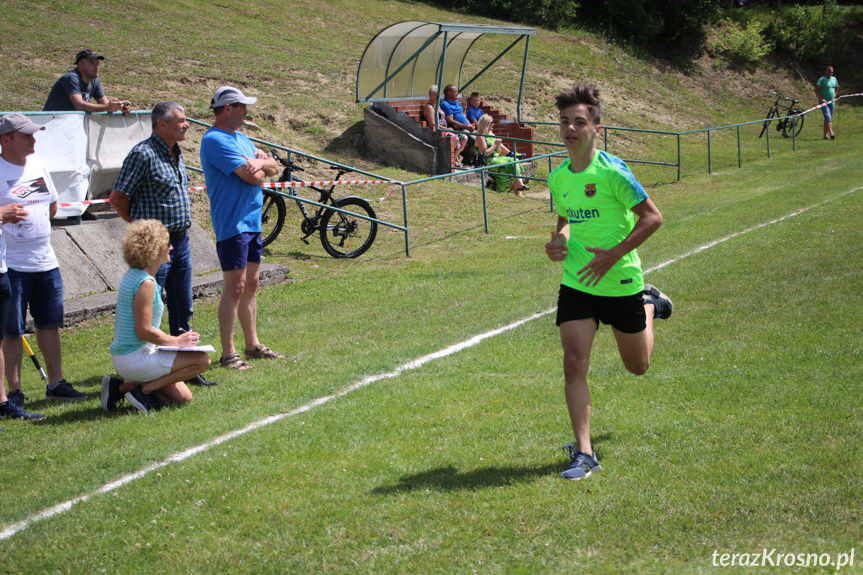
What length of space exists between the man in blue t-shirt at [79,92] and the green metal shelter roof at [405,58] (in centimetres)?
1022

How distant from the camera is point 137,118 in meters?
11.3

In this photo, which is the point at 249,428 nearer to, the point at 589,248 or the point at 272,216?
the point at 589,248

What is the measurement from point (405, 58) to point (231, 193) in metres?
15.2

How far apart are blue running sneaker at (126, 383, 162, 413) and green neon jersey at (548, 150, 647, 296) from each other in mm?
3217

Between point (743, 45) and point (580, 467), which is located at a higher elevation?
point (743, 45)

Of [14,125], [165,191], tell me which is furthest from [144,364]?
[14,125]

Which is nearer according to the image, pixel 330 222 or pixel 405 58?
pixel 330 222

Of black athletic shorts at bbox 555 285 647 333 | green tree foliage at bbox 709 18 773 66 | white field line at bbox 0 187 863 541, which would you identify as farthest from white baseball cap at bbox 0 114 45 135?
green tree foliage at bbox 709 18 773 66

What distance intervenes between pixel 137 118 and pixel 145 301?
6.15 m

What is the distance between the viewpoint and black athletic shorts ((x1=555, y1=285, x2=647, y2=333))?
4.62 m

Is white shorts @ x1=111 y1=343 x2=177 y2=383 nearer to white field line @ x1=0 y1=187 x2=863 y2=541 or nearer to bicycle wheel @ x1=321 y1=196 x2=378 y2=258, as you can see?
white field line @ x1=0 y1=187 x2=863 y2=541

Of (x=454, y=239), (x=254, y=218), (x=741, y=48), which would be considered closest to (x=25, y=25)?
(x=454, y=239)

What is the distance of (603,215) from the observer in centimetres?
464

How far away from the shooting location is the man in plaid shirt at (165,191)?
665 centimetres
